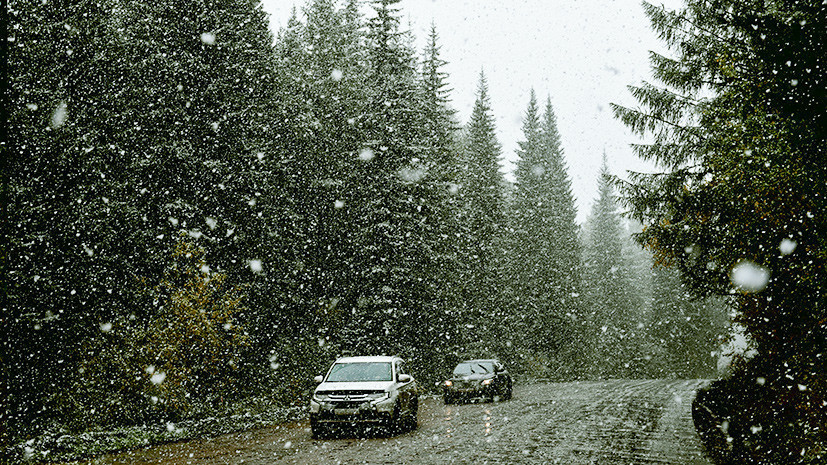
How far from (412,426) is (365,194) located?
14392 millimetres

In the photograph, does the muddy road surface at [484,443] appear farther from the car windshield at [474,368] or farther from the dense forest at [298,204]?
the car windshield at [474,368]

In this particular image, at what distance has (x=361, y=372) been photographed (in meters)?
16.4

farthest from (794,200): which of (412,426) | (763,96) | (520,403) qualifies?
(520,403)

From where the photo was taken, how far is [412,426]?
650 inches

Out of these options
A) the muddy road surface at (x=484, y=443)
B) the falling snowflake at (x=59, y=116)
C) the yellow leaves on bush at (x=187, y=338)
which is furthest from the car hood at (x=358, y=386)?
the falling snowflake at (x=59, y=116)

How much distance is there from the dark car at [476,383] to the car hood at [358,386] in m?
9.99

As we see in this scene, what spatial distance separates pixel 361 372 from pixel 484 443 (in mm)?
4334

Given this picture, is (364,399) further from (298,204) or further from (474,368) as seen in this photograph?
(298,204)

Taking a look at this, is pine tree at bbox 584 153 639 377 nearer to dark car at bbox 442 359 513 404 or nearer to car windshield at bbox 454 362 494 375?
dark car at bbox 442 359 513 404

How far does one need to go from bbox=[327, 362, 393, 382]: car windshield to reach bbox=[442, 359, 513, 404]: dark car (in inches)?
355

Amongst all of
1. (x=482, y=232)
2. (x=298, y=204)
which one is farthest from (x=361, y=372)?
(x=482, y=232)

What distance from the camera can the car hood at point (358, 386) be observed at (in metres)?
15.0

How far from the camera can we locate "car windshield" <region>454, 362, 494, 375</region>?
2623 cm

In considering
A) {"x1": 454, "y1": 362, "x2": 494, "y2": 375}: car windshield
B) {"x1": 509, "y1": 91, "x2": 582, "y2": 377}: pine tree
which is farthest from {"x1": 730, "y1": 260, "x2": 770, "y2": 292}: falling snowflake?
{"x1": 509, "y1": 91, "x2": 582, "y2": 377}: pine tree
